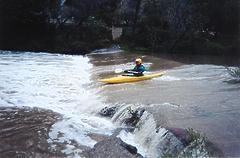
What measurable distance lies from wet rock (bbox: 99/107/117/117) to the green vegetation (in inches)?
783

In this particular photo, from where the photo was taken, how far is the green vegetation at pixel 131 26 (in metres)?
33.9

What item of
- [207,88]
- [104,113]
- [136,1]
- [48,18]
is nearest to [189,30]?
[136,1]

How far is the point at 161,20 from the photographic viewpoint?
35938mm

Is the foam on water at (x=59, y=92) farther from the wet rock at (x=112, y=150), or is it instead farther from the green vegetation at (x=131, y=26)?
the green vegetation at (x=131, y=26)

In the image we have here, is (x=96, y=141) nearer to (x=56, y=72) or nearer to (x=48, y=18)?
(x=56, y=72)

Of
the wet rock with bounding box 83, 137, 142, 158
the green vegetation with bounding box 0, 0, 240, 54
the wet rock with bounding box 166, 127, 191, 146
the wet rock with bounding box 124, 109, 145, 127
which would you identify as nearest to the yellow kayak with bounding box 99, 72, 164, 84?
the wet rock with bounding box 124, 109, 145, 127

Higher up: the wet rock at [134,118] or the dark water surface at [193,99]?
the dark water surface at [193,99]

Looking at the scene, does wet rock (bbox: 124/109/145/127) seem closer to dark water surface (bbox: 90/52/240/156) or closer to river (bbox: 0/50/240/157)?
river (bbox: 0/50/240/157)

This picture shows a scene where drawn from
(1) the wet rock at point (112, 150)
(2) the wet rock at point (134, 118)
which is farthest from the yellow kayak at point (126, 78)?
(1) the wet rock at point (112, 150)

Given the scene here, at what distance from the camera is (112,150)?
9.64 m

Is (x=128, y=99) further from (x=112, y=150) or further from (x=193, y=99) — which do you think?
(x=112, y=150)

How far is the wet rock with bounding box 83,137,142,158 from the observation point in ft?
30.8

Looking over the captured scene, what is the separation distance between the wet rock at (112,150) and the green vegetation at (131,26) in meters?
23.1

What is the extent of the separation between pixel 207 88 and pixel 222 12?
883 inches
